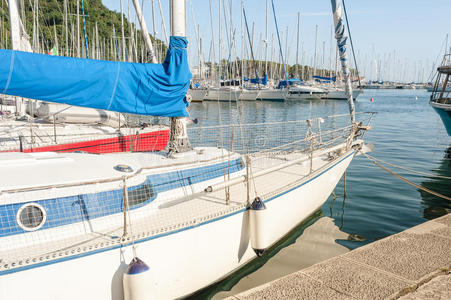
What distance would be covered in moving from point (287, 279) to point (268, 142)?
10835mm

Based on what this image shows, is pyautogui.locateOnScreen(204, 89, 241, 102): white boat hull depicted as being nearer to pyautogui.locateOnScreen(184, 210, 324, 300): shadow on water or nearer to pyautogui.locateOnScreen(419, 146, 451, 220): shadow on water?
pyautogui.locateOnScreen(419, 146, 451, 220): shadow on water

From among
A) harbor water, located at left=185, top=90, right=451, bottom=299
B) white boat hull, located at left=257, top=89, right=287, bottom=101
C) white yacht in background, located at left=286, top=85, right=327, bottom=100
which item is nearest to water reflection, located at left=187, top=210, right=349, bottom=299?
harbor water, located at left=185, top=90, right=451, bottom=299

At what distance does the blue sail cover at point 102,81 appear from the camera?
5219 mm

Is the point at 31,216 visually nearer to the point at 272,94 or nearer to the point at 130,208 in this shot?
the point at 130,208

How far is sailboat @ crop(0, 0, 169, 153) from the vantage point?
11.5m

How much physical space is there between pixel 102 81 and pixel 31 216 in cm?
245

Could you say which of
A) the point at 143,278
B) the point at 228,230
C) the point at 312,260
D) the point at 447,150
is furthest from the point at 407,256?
the point at 447,150

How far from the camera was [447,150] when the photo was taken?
18.1 metres

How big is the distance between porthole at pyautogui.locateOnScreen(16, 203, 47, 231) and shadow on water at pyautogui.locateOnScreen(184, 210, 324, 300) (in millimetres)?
2516

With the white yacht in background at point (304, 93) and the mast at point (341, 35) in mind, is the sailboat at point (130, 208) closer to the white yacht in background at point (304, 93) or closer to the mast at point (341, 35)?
the mast at point (341, 35)

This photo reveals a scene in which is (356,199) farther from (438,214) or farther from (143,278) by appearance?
(143,278)

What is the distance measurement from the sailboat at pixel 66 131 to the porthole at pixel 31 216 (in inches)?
246

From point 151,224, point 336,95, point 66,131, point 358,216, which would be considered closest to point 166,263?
point 151,224

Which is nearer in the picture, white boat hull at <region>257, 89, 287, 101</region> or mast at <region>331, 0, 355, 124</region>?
mast at <region>331, 0, 355, 124</region>
